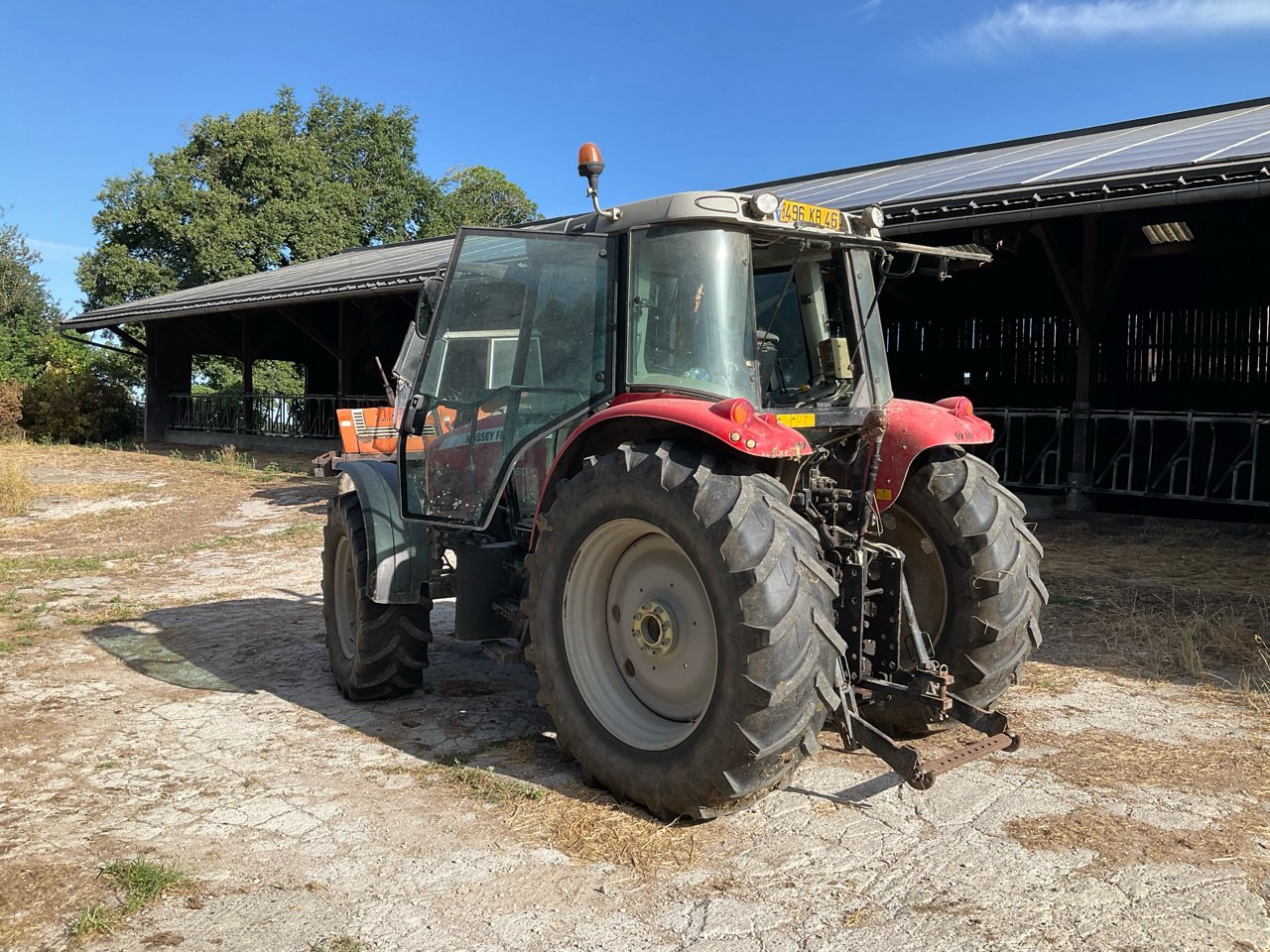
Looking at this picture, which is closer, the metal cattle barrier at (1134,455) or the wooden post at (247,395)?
the metal cattle barrier at (1134,455)

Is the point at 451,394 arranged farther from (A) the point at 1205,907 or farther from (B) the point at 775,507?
(A) the point at 1205,907

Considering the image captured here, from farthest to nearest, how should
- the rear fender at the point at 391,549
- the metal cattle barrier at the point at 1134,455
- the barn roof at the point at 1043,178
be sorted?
the metal cattle barrier at the point at 1134,455
the barn roof at the point at 1043,178
the rear fender at the point at 391,549

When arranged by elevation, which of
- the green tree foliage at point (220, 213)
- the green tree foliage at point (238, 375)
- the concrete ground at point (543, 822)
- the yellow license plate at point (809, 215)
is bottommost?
the concrete ground at point (543, 822)

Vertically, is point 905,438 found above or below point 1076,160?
below

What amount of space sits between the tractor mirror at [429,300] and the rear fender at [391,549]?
0.87 meters

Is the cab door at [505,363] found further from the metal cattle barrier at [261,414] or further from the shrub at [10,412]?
the shrub at [10,412]

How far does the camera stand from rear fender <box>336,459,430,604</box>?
4.76 meters

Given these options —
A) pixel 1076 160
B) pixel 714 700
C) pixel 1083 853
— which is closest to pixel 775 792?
pixel 714 700

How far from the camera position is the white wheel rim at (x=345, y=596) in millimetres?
5250

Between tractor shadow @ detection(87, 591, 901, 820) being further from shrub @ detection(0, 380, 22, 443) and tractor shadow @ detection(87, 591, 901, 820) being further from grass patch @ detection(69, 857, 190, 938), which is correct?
shrub @ detection(0, 380, 22, 443)

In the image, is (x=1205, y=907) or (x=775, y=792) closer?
(x=1205, y=907)

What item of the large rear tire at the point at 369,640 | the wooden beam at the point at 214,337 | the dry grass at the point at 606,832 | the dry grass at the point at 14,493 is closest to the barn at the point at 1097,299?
the wooden beam at the point at 214,337

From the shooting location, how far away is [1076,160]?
35.3 feet

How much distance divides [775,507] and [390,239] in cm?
4338
